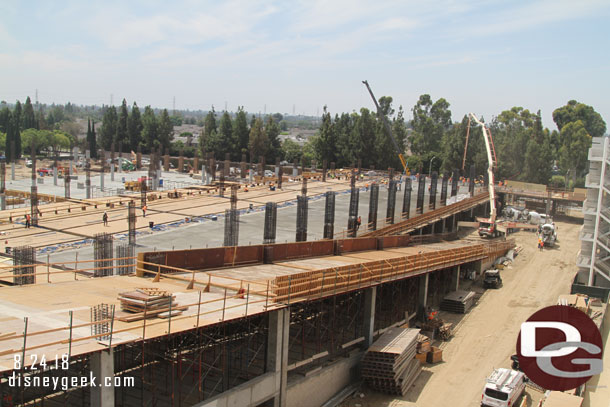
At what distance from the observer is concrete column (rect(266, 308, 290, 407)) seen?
571 inches

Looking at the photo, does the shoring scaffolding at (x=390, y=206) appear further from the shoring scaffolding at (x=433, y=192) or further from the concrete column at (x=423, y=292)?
the concrete column at (x=423, y=292)

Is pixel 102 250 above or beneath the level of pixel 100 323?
beneath

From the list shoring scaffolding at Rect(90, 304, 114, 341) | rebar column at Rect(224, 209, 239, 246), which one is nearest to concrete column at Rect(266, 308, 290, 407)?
shoring scaffolding at Rect(90, 304, 114, 341)

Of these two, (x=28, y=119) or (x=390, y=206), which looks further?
(x=28, y=119)

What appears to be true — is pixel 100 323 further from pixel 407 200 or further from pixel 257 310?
pixel 407 200

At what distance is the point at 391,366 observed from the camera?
688 inches

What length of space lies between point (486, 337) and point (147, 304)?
16.6 meters

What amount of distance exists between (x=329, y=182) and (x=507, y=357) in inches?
1787

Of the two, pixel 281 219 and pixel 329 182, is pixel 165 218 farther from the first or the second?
pixel 329 182

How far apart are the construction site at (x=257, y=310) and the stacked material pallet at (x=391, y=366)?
50 millimetres

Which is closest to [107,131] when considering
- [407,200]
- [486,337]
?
[407,200]

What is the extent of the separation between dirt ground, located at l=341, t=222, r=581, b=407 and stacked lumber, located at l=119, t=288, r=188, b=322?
786 centimetres

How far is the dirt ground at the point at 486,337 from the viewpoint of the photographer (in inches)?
690

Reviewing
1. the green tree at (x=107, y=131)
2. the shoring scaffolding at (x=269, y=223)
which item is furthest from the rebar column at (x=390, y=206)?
the green tree at (x=107, y=131)
